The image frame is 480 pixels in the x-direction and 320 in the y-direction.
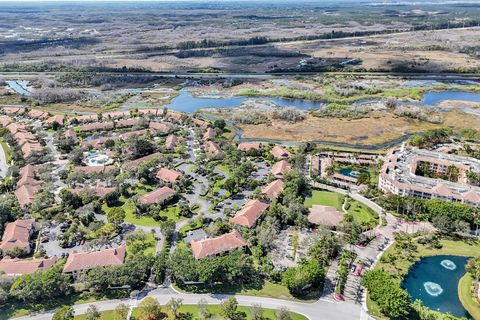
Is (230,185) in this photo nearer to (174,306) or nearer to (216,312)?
(216,312)

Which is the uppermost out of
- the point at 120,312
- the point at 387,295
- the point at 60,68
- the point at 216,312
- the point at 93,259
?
the point at 60,68

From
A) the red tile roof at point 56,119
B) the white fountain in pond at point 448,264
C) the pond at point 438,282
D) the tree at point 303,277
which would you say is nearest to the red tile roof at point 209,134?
the red tile roof at point 56,119

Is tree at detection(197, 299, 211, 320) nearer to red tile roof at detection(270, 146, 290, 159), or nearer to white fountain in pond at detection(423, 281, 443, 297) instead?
white fountain in pond at detection(423, 281, 443, 297)

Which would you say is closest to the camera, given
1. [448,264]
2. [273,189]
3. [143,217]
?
[448,264]

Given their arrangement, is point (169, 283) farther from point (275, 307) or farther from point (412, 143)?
point (412, 143)

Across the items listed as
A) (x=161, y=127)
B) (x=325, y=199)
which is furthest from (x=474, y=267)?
(x=161, y=127)

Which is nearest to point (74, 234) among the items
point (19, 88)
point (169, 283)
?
point (169, 283)
